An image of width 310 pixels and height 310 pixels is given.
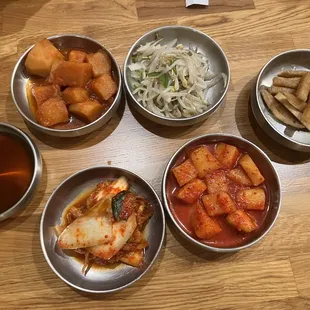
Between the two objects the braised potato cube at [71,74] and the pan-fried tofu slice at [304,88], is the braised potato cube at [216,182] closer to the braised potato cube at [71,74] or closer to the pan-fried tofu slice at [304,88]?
the pan-fried tofu slice at [304,88]

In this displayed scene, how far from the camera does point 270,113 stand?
88.7 inches

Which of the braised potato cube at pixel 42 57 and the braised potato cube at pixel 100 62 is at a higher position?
the braised potato cube at pixel 42 57

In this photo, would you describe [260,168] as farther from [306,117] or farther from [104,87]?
[104,87]

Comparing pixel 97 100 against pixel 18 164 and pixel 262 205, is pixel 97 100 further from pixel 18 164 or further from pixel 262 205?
pixel 262 205

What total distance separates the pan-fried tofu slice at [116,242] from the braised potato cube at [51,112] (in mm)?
636

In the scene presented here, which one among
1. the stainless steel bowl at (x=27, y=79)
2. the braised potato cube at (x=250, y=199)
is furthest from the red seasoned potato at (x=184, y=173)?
the stainless steel bowl at (x=27, y=79)

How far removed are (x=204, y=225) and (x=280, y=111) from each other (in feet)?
2.72

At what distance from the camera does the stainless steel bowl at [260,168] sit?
1877mm

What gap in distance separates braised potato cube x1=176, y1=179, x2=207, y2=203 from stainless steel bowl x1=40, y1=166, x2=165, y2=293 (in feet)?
0.40

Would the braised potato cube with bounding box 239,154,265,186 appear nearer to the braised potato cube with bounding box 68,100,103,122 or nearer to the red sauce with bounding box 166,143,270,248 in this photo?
the red sauce with bounding box 166,143,270,248

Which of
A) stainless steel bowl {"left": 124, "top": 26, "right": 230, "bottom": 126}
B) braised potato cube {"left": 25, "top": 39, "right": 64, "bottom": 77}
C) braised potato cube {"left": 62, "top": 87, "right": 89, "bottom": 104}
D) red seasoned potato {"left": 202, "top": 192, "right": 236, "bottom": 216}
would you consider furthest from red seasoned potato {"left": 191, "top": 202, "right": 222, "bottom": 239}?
braised potato cube {"left": 25, "top": 39, "right": 64, "bottom": 77}

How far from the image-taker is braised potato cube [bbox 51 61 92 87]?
2.08 meters

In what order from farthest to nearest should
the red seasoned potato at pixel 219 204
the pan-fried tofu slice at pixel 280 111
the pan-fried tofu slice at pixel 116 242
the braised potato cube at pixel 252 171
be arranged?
the pan-fried tofu slice at pixel 280 111, the braised potato cube at pixel 252 171, the red seasoned potato at pixel 219 204, the pan-fried tofu slice at pixel 116 242

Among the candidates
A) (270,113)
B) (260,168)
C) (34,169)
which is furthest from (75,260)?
(270,113)
